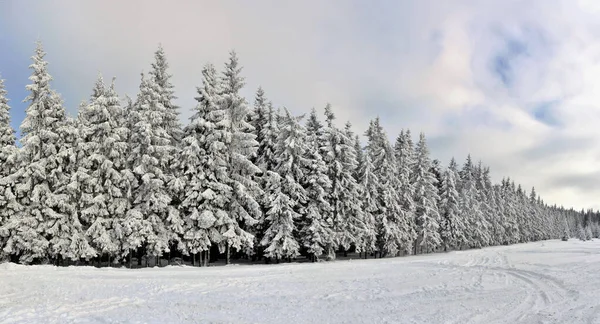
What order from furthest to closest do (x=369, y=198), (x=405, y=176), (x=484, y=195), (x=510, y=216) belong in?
(x=510, y=216) → (x=484, y=195) → (x=405, y=176) → (x=369, y=198)

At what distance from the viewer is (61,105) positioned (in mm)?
32438

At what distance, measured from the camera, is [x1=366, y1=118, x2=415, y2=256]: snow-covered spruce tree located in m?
44.9

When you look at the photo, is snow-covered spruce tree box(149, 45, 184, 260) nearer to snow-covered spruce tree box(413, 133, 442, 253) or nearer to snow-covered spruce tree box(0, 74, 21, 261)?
snow-covered spruce tree box(0, 74, 21, 261)

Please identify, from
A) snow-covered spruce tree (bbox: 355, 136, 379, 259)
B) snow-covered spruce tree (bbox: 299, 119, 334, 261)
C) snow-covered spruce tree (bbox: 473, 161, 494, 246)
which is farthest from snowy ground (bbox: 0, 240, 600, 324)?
snow-covered spruce tree (bbox: 473, 161, 494, 246)

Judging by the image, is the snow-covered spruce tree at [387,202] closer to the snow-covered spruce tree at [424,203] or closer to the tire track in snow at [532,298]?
the snow-covered spruce tree at [424,203]

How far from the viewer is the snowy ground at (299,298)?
1159 cm

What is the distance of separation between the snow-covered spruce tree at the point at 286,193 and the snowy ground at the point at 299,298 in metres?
11.1

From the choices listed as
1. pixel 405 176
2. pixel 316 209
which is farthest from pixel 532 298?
pixel 405 176

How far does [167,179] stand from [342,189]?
1632 cm

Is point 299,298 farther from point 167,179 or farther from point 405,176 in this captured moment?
point 405,176

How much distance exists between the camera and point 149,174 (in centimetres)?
3016

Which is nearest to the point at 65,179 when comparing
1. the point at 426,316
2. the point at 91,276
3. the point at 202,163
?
the point at 202,163

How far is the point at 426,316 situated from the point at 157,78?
29.2 metres

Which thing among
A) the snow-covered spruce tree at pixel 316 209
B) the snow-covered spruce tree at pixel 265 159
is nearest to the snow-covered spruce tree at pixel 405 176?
the snow-covered spruce tree at pixel 316 209
